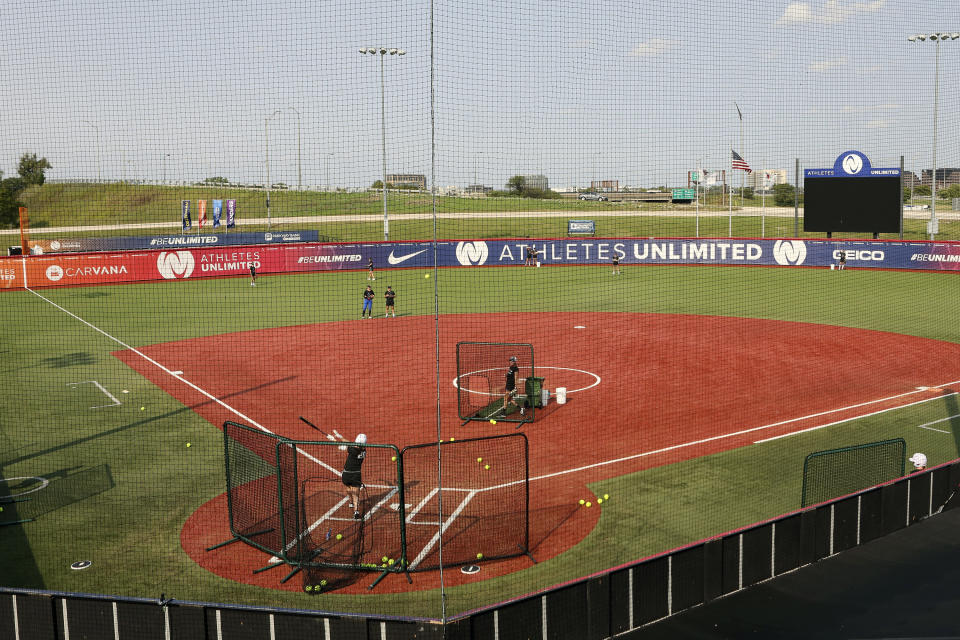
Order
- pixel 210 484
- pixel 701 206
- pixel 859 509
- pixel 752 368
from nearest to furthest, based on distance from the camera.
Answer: pixel 859 509 → pixel 210 484 → pixel 752 368 → pixel 701 206

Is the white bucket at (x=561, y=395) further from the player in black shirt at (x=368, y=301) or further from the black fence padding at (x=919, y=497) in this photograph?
the player in black shirt at (x=368, y=301)

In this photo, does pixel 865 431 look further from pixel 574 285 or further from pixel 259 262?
pixel 259 262

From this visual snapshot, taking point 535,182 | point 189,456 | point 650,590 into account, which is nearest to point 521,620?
point 650,590

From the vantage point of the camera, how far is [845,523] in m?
9.95

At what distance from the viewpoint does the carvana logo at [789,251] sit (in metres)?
Result: 46.2

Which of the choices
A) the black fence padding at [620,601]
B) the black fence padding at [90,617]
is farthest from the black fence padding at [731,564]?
the black fence padding at [90,617]

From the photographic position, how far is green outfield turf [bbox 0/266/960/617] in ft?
36.3

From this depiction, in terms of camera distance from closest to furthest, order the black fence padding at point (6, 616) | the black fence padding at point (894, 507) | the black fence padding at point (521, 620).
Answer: the black fence padding at point (521, 620), the black fence padding at point (6, 616), the black fence padding at point (894, 507)

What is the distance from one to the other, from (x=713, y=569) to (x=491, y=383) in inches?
502

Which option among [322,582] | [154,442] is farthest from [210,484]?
[322,582]

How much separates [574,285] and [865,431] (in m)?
26.7

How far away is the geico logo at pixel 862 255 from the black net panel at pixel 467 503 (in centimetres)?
3539

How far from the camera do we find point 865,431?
16.8 metres

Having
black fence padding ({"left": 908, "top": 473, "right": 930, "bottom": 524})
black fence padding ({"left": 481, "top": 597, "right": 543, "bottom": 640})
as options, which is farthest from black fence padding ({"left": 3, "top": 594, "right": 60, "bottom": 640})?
black fence padding ({"left": 908, "top": 473, "right": 930, "bottom": 524})
